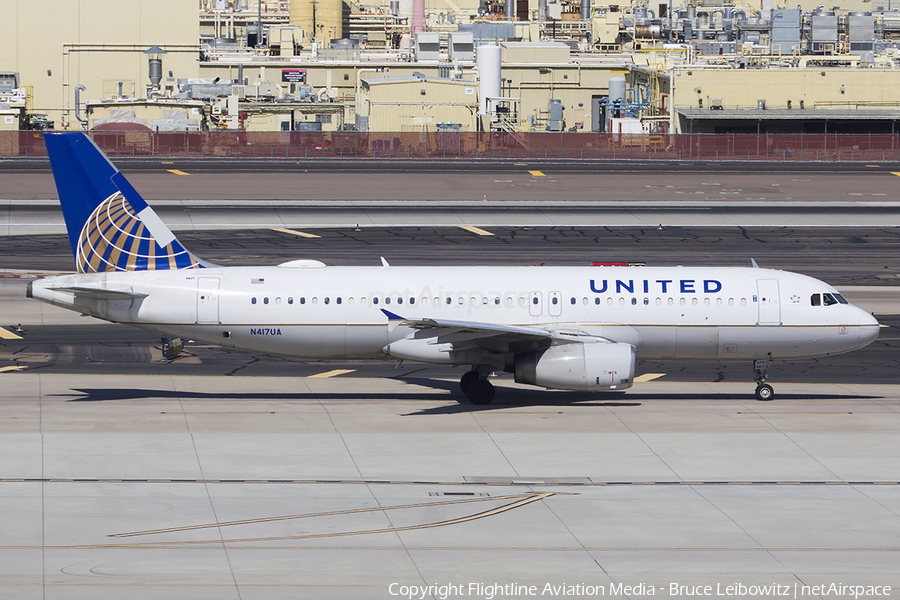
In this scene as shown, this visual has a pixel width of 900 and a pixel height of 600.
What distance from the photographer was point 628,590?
1819cm

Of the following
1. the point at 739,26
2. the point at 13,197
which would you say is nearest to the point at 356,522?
the point at 13,197

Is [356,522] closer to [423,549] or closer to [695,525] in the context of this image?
[423,549]

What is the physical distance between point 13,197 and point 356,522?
→ 61465 millimetres

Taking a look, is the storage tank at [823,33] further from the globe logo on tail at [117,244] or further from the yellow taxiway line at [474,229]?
the globe logo on tail at [117,244]

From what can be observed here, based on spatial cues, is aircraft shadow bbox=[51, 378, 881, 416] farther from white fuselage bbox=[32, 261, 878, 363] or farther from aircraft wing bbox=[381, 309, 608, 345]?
A: aircraft wing bbox=[381, 309, 608, 345]

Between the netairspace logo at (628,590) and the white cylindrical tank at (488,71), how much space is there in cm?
11404

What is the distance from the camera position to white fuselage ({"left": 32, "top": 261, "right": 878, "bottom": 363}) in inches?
1238

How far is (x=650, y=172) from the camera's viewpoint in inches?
3659

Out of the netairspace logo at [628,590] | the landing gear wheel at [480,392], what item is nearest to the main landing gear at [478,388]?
the landing gear wheel at [480,392]

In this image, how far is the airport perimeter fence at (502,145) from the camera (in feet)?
337

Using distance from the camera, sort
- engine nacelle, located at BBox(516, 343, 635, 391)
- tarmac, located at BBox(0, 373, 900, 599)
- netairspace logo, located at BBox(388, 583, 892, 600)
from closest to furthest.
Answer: netairspace logo, located at BBox(388, 583, 892, 600), tarmac, located at BBox(0, 373, 900, 599), engine nacelle, located at BBox(516, 343, 635, 391)

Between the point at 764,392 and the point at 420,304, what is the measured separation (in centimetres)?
1040

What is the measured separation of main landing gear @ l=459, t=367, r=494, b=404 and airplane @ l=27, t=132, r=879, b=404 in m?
0.03

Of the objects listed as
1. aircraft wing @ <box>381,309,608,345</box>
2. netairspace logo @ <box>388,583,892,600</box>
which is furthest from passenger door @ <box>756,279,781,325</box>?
netairspace logo @ <box>388,583,892,600</box>
